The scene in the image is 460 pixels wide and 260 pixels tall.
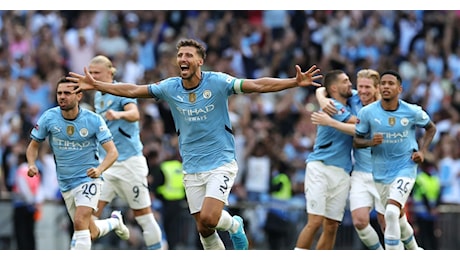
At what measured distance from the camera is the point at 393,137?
54.4 ft

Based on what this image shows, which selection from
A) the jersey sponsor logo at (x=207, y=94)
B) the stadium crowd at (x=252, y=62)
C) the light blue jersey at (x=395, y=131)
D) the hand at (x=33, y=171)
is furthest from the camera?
the stadium crowd at (x=252, y=62)

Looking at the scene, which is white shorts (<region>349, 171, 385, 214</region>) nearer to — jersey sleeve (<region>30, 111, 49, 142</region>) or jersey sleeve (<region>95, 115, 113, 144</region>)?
jersey sleeve (<region>95, 115, 113, 144</region>)

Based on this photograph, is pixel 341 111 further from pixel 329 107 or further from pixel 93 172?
pixel 93 172

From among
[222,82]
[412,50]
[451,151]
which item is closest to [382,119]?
[222,82]

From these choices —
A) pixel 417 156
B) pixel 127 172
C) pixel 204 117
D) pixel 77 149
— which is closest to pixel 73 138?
pixel 77 149

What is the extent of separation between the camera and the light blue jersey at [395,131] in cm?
1658

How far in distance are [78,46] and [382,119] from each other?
39.9 feet

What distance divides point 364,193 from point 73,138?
12.6ft

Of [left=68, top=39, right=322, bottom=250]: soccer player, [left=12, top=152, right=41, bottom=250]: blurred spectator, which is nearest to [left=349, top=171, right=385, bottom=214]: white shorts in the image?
[left=68, top=39, right=322, bottom=250]: soccer player

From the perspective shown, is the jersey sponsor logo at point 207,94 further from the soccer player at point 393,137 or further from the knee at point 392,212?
the knee at point 392,212

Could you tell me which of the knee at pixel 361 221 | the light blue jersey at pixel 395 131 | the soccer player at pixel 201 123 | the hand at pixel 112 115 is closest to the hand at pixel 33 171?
the soccer player at pixel 201 123

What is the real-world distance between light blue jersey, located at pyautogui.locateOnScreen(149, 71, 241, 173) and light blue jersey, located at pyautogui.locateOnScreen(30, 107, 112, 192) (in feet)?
3.57

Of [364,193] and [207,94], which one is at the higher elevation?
[207,94]

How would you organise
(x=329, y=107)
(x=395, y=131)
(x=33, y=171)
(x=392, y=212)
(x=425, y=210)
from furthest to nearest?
(x=425, y=210) → (x=329, y=107) → (x=395, y=131) → (x=392, y=212) → (x=33, y=171)
